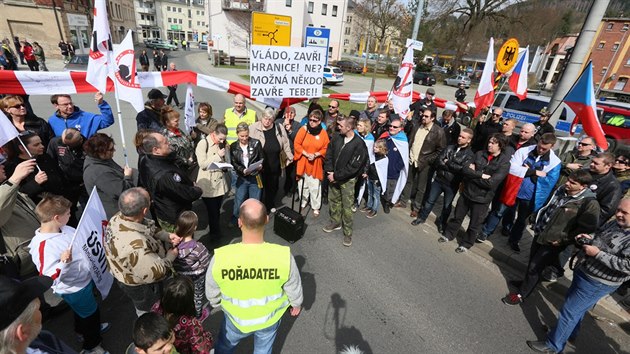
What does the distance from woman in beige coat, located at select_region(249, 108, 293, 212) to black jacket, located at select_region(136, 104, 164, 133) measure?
1.51 meters

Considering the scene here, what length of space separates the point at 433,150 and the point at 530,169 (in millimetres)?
1551

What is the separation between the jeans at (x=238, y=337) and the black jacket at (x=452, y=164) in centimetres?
372

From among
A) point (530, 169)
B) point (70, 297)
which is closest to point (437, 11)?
point (530, 169)

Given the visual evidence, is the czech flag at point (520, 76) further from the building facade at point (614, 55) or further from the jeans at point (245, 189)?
the building facade at point (614, 55)

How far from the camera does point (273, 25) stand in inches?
522

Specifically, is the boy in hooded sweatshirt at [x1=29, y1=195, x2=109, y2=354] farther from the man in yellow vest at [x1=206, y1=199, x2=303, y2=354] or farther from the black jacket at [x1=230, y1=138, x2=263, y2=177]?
the black jacket at [x1=230, y1=138, x2=263, y2=177]

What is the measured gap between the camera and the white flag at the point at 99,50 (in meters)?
3.81

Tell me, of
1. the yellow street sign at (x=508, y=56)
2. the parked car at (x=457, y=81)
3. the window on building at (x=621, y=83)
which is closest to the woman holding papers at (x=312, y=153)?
the yellow street sign at (x=508, y=56)

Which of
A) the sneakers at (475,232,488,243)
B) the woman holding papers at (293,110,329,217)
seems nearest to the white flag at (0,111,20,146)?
the woman holding papers at (293,110,329,217)

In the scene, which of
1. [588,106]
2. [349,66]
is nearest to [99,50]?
[588,106]

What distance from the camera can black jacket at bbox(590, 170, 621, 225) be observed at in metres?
3.65

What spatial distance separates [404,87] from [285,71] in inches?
115

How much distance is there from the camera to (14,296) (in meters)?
1.22

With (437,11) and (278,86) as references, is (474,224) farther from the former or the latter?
(437,11)
